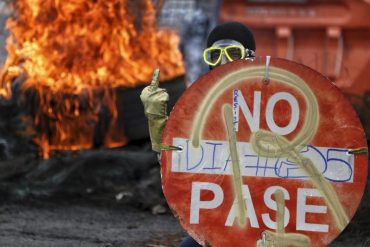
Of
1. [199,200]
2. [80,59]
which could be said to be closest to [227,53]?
[199,200]

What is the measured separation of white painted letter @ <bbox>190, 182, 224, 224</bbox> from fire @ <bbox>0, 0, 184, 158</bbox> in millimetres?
4511

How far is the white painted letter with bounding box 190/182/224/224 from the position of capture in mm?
2730

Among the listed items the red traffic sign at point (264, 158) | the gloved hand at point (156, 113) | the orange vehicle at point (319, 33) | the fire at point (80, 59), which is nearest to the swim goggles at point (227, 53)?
the gloved hand at point (156, 113)

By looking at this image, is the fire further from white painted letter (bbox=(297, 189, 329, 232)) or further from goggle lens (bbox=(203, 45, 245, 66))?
white painted letter (bbox=(297, 189, 329, 232))

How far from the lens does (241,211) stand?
2723mm

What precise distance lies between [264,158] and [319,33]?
5.24m

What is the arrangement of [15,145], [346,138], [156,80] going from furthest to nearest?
[15,145]
[156,80]
[346,138]

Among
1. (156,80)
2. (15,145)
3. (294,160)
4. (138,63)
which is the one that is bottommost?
(15,145)

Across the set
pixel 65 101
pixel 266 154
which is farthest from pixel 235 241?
pixel 65 101

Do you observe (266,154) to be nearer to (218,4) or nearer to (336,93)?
(336,93)

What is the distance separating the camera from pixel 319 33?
7.77 metres

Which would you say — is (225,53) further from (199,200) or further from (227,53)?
(199,200)

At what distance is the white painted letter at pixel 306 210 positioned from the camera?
8.80ft

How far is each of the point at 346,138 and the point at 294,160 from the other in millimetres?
194
